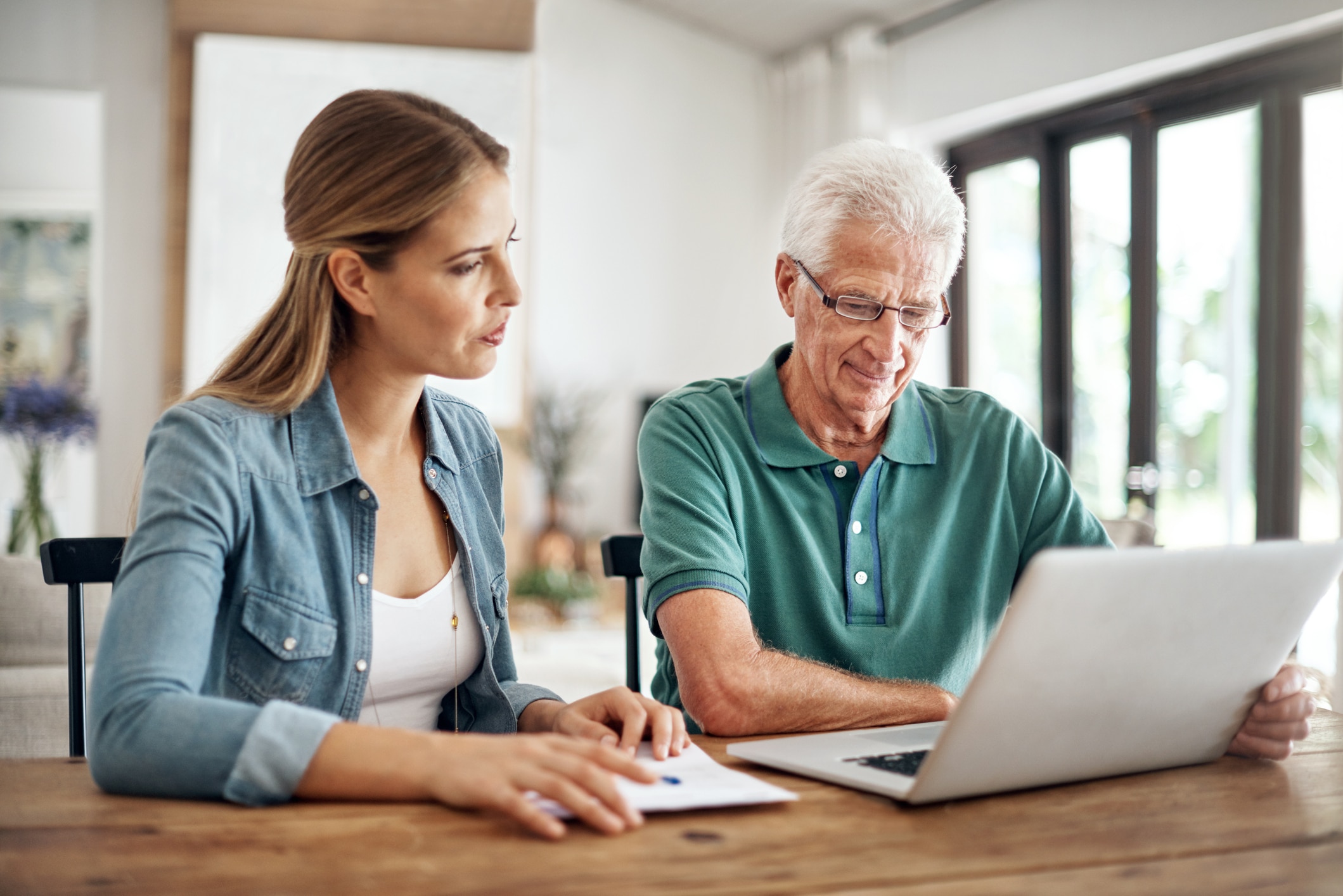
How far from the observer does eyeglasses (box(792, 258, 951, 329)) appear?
162cm

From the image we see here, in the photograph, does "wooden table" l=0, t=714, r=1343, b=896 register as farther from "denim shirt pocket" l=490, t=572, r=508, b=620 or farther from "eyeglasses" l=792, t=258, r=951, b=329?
"eyeglasses" l=792, t=258, r=951, b=329

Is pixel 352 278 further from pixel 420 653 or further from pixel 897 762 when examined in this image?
pixel 897 762

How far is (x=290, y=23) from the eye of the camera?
5.48m

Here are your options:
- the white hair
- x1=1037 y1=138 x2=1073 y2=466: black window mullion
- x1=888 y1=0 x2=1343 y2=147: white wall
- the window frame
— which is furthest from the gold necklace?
x1=1037 y1=138 x2=1073 y2=466: black window mullion

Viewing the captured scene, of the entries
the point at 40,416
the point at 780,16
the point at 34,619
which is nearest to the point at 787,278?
the point at 34,619

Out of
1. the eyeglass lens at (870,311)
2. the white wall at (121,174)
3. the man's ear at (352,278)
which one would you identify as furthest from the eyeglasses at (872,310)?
the white wall at (121,174)

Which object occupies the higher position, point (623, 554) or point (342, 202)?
point (342, 202)

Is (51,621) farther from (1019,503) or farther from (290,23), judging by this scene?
(290,23)

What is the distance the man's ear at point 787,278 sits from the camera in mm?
1728

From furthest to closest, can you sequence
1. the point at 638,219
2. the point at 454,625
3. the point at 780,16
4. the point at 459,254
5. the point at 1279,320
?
1. the point at 638,219
2. the point at 780,16
3. the point at 1279,320
4. the point at 454,625
5. the point at 459,254

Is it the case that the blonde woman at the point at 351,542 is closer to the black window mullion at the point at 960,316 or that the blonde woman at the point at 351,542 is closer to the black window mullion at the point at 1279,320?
the black window mullion at the point at 1279,320

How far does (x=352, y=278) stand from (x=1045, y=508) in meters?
0.97

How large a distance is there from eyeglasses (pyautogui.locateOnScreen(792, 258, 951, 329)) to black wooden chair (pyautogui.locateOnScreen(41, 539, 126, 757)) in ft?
3.10

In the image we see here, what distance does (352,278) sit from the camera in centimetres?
130
